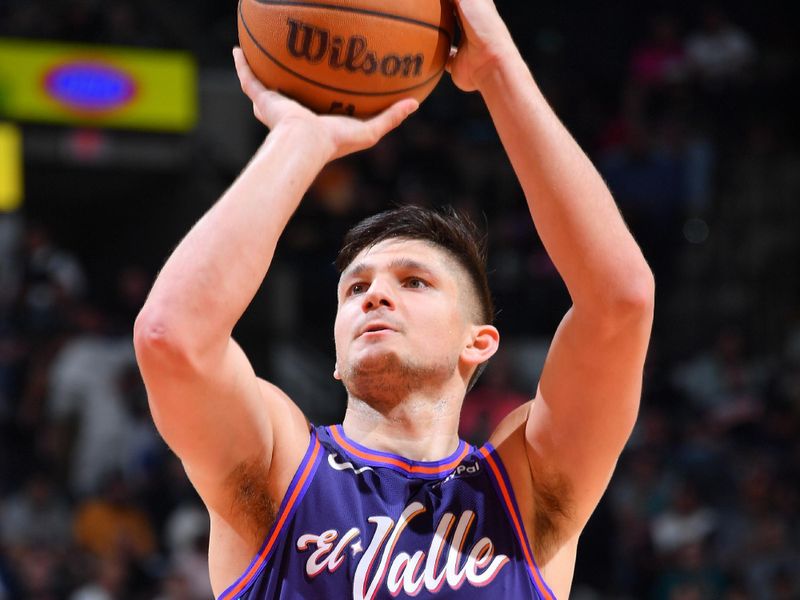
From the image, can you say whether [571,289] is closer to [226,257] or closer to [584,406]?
[584,406]

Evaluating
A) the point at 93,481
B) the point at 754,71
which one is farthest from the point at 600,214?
the point at 754,71

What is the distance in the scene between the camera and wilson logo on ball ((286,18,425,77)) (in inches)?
106

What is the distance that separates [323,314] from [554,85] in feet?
10.4

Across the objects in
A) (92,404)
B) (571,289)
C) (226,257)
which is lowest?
(92,404)

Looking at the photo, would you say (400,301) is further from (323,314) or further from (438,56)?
(323,314)

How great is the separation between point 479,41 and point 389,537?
112cm

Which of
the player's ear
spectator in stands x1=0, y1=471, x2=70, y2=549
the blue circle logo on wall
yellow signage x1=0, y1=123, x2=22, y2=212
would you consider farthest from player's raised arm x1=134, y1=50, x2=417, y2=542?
yellow signage x1=0, y1=123, x2=22, y2=212

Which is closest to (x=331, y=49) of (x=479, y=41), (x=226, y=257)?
(x=479, y=41)

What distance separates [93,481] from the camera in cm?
933

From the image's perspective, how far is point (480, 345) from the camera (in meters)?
3.16

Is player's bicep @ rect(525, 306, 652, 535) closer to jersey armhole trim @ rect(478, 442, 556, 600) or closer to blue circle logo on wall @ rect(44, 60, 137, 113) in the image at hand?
jersey armhole trim @ rect(478, 442, 556, 600)

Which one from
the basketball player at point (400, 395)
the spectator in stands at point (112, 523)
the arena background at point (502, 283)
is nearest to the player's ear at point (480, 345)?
the basketball player at point (400, 395)

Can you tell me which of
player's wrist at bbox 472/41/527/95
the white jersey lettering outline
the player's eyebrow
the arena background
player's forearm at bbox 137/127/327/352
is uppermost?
player's wrist at bbox 472/41/527/95

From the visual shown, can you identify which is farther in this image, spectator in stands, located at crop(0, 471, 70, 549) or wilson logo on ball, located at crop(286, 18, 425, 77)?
spectator in stands, located at crop(0, 471, 70, 549)
